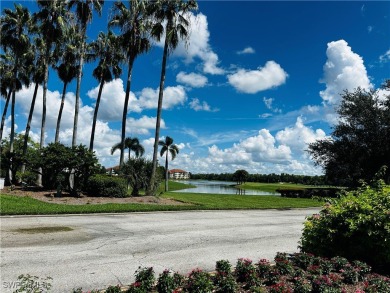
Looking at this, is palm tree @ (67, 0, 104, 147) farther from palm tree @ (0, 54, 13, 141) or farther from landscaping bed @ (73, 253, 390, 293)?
landscaping bed @ (73, 253, 390, 293)

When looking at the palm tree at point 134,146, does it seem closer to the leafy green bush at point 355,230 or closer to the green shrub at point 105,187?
the green shrub at point 105,187

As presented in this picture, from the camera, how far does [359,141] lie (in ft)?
117

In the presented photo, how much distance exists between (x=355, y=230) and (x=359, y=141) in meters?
32.8

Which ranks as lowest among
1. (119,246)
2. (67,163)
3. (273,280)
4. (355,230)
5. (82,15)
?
(119,246)

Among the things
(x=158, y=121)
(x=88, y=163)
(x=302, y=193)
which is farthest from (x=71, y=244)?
(x=302, y=193)

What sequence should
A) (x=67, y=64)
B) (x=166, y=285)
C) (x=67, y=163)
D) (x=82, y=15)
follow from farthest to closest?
1. (x=67, y=64)
2. (x=82, y=15)
3. (x=67, y=163)
4. (x=166, y=285)

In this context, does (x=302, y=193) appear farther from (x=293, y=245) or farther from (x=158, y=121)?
(x=293, y=245)

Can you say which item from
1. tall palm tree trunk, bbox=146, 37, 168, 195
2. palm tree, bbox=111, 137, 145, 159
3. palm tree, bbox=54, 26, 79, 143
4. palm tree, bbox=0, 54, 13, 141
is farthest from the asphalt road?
palm tree, bbox=111, 137, 145, 159

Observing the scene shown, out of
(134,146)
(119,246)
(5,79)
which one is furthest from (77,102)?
(134,146)

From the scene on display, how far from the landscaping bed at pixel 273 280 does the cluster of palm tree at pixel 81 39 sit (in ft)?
59.1

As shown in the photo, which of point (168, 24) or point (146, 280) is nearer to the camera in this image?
point (146, 280)

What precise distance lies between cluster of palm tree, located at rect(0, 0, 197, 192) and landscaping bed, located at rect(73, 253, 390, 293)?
18.0 meters

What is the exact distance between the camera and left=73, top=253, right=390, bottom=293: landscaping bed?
4.62m

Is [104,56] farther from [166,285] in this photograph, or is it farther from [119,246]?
[166,285]
